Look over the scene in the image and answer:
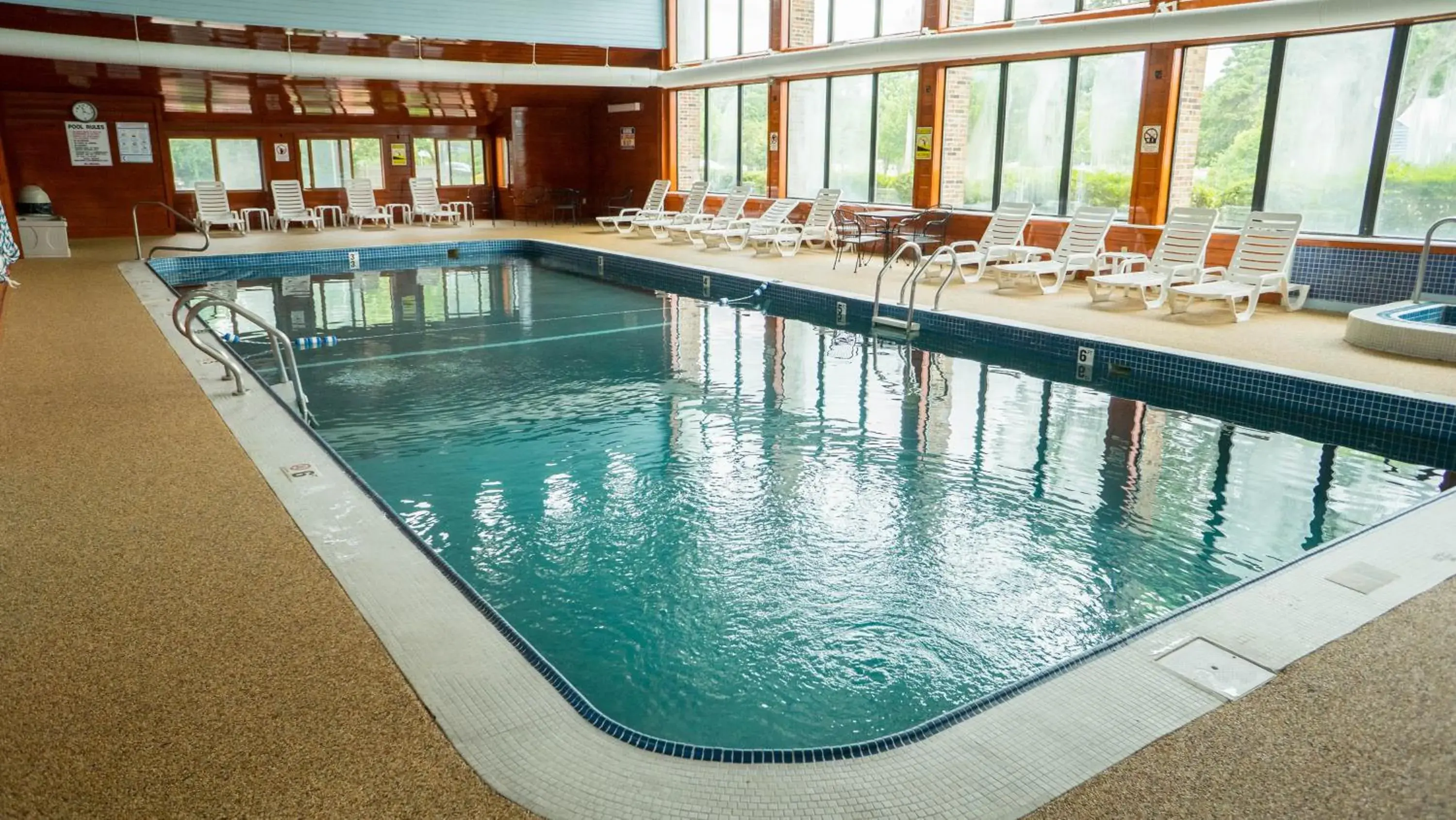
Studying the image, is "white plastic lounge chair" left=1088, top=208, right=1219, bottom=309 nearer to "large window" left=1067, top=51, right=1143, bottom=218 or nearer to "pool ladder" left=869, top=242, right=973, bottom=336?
"large window" left=1067, top=51, right=1143, bottom=218

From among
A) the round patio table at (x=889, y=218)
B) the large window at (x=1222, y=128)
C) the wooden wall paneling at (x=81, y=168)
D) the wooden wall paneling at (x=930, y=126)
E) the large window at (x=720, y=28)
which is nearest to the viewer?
the large window at (x=1222, y=128)

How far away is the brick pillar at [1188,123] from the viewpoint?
28.7 feet

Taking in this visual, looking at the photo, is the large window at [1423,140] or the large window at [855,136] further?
the large window at [855,136]

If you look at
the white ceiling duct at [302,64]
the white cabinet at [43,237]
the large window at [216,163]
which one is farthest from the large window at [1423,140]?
the large window at [216,163]

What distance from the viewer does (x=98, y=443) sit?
407 cm

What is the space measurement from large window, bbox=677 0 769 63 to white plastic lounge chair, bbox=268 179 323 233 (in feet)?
20.6

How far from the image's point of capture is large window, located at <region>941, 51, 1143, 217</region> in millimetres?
9539

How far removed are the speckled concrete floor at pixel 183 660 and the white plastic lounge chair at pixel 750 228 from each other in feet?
27.8

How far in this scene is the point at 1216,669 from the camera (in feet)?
7.75

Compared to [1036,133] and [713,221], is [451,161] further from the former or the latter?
[1036,133]

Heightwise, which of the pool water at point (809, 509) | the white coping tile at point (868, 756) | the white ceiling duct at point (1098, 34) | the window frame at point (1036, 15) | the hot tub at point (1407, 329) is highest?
the window frame at point (1036, 15)

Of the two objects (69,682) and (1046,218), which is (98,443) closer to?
(69,682)

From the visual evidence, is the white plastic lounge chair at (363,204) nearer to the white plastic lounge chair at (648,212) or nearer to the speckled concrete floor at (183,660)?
the white plastic lounge chair at (648,212)

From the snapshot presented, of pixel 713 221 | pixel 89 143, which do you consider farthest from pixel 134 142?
pixel 713 221
